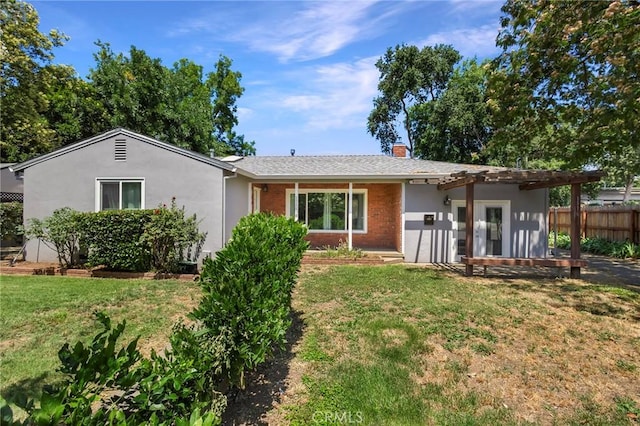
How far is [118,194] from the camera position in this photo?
37.1 ft

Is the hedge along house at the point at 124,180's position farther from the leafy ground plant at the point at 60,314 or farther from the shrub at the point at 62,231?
the leafy ground plant at the point at 60,314

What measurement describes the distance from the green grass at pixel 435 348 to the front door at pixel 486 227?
408cm

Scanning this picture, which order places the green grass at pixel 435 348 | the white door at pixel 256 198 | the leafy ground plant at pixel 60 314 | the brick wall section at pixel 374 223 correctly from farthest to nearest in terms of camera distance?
the brick wall section at pixel 374 223 → the white door at pixel 256 198 → the leafy ground plant at pixel 60 314 → the green grass at pixel 435 348

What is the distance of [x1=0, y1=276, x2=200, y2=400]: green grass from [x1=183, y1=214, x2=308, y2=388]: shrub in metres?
2.30

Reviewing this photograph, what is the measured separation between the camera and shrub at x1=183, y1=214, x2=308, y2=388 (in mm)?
2801

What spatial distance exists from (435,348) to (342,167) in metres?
10.1

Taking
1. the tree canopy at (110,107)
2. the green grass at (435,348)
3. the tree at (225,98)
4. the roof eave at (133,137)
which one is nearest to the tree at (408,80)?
the tree at (225,98)

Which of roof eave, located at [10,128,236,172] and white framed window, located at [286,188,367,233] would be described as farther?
white framed window, located at [286,188,367,233]

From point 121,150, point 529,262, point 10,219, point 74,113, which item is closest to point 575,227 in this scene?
point 529,262

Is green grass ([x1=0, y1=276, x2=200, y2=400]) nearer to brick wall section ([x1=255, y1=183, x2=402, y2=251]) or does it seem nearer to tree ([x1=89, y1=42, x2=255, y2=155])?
brick wall section ([x1=255, y1=183, x2=402, y2=251])

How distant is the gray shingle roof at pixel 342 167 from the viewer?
12802 mm

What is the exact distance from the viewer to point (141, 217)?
31.9 ft

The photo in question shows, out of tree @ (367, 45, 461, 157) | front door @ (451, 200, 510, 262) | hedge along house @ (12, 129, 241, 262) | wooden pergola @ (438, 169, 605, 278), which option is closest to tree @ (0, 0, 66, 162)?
hedge along house @ (12, 129, 241, 262)

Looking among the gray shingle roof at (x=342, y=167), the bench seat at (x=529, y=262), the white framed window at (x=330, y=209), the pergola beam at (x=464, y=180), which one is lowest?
the bench seat at (x=529, y=262)
